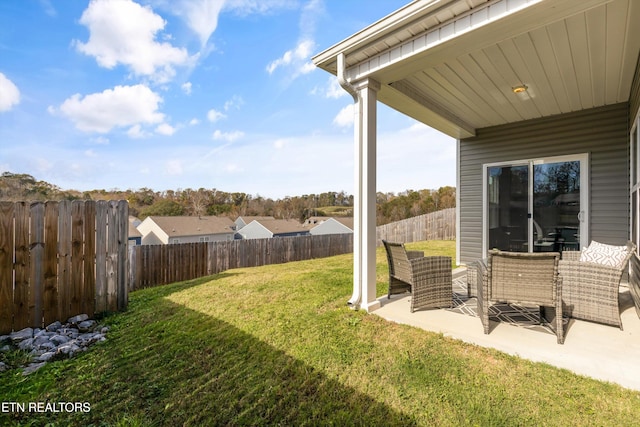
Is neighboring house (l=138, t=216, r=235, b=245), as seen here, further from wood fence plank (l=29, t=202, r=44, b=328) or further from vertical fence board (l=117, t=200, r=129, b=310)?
wood fence plank (l=29, t=202, r=44, b=328)

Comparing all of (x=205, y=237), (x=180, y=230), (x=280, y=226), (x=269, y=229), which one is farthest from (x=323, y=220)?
(x=180, y=230)

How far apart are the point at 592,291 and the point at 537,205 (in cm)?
296

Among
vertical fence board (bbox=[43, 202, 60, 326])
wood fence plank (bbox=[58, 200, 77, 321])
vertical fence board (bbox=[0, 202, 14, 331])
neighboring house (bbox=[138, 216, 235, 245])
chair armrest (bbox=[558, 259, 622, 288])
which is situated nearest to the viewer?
chair armrest (bbox=[558, 259, 622, 288])

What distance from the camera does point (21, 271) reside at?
2955 mm

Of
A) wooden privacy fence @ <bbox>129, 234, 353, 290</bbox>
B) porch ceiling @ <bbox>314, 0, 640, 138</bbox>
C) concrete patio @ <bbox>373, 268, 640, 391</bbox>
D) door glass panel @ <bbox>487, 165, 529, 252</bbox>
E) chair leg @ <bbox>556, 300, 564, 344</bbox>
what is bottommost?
wooden privacy fence @ <bbox>129, 234, 353, 290</bbox>

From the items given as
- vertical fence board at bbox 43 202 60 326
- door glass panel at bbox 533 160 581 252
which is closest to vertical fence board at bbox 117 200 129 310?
vertical fence board at bbox 43 202 60 326

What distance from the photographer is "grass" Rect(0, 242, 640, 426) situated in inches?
66.8

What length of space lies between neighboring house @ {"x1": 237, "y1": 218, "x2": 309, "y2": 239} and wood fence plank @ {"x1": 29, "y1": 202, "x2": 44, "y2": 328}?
24.2m

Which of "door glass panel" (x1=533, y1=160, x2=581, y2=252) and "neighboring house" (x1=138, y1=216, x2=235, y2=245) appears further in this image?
"neighboring house" (x1=138, y1=216, x2=235, y2=245)

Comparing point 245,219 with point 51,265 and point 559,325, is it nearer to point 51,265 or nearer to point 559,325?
point 51,265

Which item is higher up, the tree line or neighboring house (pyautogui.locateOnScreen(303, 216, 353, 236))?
the tree line

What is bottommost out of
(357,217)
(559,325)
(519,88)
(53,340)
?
(53,340)

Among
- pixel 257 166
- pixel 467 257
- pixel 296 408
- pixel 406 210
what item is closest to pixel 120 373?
pixel 296 408

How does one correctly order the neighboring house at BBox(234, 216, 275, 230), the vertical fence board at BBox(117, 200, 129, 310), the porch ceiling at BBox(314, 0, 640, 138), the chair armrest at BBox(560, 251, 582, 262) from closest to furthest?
the porch ceiling at BBox(314, 0, 640, 138)
the vertical fence board at BBox(117, 200, 129, 310)
the chair armrest at BBox(560, 251, 582, 262)
the neighboring house at BBox(234, 216, 275, 230)
